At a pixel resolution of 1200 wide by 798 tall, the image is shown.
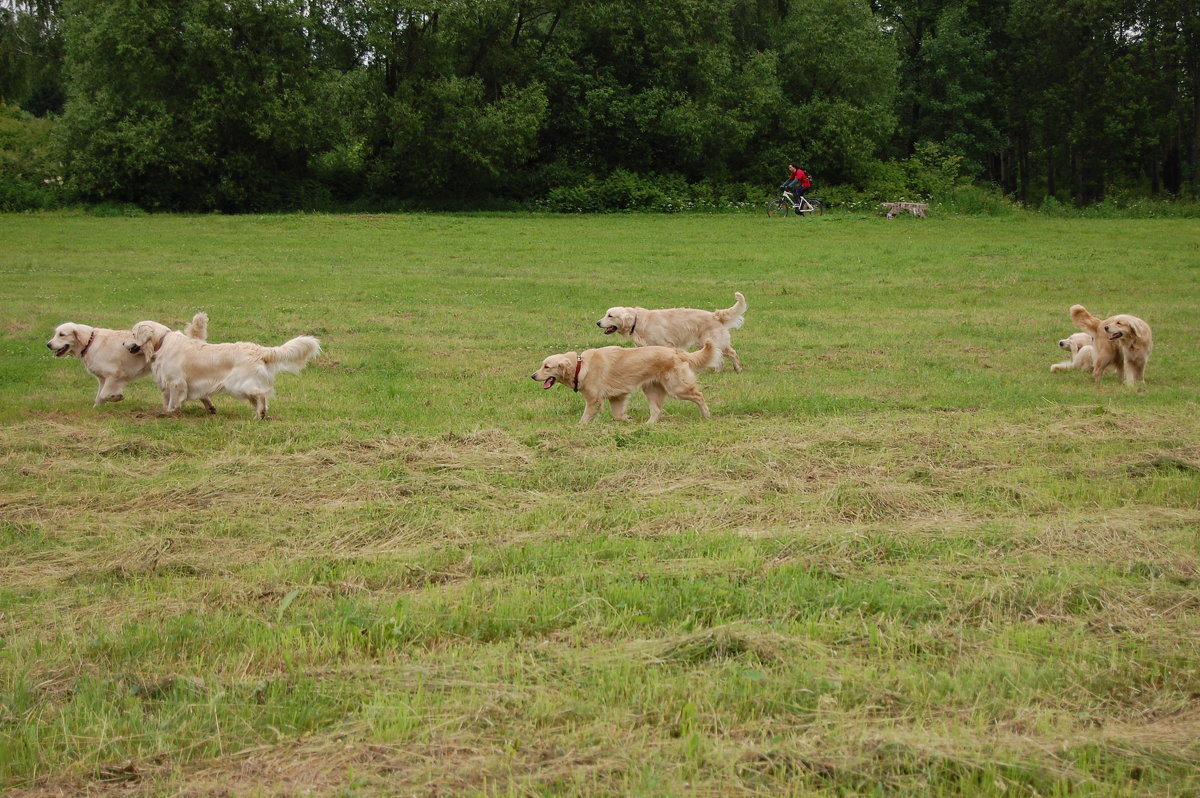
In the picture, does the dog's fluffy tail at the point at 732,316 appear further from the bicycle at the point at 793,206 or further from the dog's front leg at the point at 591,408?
the bicycle at the point at 793,206

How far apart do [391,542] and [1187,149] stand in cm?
6416

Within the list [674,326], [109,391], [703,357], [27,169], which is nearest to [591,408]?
[703,357]

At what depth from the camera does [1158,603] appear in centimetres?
607

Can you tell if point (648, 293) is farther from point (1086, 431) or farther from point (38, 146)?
point (38, 146)

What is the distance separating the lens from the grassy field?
Result: 454 centimetres

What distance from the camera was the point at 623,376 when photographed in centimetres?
1159

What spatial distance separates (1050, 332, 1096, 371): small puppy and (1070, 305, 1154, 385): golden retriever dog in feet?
0.69

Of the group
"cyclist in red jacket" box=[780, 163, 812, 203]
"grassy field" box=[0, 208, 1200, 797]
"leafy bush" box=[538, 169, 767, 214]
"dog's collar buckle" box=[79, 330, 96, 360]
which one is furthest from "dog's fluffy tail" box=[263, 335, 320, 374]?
"leafy bush" box=[538, 169, 767, 214]

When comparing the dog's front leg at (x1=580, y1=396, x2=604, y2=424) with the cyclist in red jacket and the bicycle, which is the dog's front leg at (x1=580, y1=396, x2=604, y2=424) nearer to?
the bicycle

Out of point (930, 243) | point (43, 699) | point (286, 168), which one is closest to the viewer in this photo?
point (43, 699)

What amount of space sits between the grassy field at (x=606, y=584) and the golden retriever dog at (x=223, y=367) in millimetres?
338

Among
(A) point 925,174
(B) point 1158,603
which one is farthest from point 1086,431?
(A) point 925,174

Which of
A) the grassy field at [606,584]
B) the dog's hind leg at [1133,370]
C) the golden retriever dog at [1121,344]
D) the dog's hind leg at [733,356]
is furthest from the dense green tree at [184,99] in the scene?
the dog's hind leg at [1133,370]

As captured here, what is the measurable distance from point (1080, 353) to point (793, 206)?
28.1m
